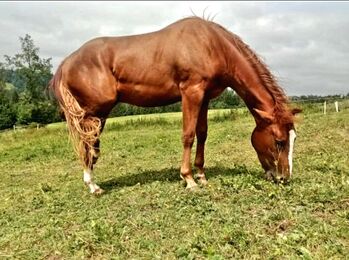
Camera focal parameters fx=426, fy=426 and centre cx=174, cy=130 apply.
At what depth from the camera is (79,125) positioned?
24.6 ft

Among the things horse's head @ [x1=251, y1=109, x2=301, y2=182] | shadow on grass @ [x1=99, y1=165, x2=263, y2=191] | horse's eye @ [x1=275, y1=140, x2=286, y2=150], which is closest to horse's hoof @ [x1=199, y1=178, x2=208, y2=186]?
shadow on grass @ [x1=99, y1=165, x2=263, y2=191]

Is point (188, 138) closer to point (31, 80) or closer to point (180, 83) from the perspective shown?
point (180, 83)

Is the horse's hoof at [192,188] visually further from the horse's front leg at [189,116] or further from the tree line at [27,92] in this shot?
the tree line at [27,92]

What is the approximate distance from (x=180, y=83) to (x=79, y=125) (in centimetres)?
192

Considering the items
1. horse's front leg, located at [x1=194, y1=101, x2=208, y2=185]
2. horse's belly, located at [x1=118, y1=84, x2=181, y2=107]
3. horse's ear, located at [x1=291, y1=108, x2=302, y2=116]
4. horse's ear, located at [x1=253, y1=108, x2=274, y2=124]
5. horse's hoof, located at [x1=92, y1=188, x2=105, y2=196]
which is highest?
horse's belly, located at [x1=118, y1=84, x2=181, y2=107]

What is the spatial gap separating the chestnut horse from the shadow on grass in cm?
65

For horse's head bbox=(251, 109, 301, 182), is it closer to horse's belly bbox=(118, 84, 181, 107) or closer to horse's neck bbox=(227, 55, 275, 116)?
horse's neck bbox=(227, 55, 275, 116)

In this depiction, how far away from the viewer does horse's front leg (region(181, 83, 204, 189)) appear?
7.25m

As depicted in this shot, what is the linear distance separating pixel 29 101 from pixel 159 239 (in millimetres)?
66275

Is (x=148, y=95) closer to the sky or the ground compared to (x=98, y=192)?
closer to the sky

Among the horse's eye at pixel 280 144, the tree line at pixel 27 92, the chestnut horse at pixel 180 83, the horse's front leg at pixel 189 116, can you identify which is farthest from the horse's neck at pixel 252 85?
the tree line at pixel 27 92

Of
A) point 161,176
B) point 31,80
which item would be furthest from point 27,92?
point 161,176

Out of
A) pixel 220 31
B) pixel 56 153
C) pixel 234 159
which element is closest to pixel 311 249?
pixel 220 31

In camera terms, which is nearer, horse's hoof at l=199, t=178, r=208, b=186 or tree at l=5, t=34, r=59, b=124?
horse's hoof at l=199, t=178, r=208, b=186
